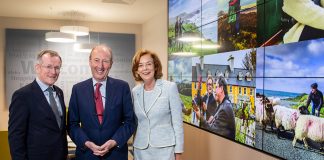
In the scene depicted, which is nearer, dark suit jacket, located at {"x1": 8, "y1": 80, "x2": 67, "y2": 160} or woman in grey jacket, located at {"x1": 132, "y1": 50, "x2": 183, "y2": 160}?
dark suit jacket, located at {"x1": 8, "y1": 80, "x2": 67, "y2": 160}

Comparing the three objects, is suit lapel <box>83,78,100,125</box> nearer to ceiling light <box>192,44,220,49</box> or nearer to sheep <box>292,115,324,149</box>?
sheep <box>292,115,324,149</box>

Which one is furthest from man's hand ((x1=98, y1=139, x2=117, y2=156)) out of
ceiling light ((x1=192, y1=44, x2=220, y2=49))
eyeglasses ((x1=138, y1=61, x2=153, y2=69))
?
ceiling light ((x1=192, y1=44, x2=220, y2=49))

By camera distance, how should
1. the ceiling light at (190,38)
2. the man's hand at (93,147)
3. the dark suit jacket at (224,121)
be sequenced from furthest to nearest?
1. the ceiling light at (190,38)
2. the dark suit jacket at (224,121)
3. the man's hand at (93,147)

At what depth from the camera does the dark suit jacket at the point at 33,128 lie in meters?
1.77

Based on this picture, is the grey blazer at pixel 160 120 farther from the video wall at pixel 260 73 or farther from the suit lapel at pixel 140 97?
the video wall at pixel 260 73

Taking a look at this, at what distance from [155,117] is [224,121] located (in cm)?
117

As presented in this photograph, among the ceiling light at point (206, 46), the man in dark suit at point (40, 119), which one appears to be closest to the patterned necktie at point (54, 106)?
the man in dark suit at point (40, 119)

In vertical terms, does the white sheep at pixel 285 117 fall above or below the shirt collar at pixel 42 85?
below

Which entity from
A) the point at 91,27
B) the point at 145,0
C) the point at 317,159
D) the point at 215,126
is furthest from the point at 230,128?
the point at 91,27

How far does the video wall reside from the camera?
187cm

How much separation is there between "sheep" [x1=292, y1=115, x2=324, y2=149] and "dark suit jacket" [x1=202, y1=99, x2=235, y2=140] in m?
0.84

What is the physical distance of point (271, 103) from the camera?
7.31ft

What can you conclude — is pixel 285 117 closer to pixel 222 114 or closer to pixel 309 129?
pixel 309 129

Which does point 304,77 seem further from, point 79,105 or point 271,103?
point 79,105
